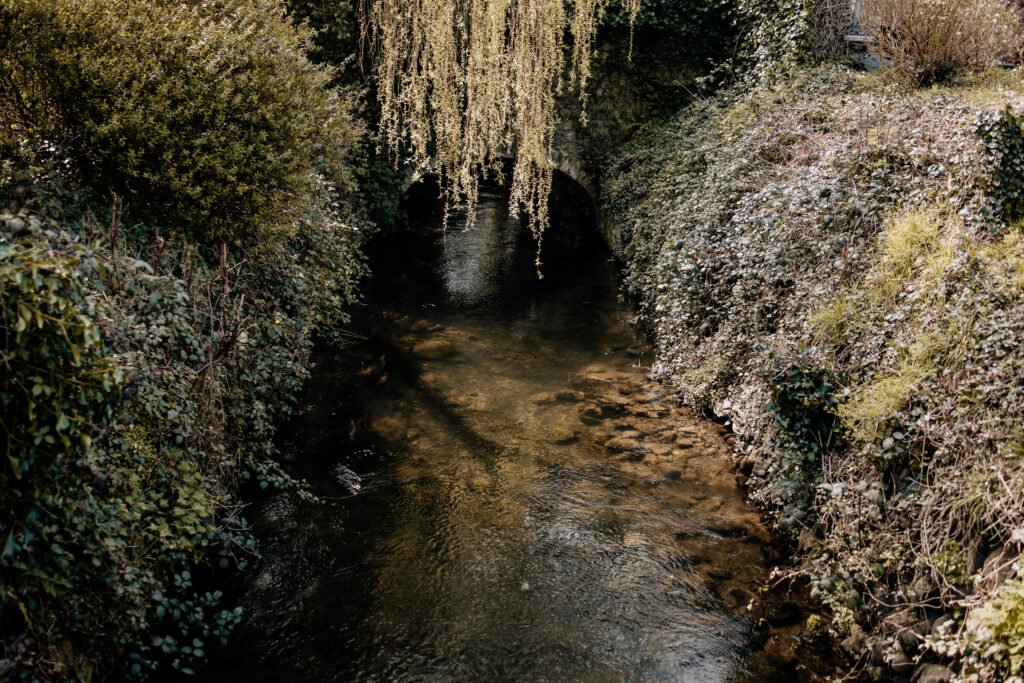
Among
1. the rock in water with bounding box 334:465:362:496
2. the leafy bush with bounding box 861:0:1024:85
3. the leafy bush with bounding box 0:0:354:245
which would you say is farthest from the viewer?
the leafy bush with bounding box 861:0:1024:85

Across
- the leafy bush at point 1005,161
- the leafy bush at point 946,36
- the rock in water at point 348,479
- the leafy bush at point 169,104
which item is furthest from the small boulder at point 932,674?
the leafy bush at point 946,36

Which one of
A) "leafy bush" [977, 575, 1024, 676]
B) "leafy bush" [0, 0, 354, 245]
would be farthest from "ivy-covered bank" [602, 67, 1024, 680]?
"leafy bush" [0, 0, 354, 245]

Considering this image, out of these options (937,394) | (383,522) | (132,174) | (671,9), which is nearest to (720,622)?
(937,394)

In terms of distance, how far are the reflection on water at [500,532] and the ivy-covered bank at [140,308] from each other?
0.47 meters

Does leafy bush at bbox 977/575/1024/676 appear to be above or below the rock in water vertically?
above

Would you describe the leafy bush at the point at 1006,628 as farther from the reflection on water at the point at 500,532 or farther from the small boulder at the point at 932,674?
the reflection on water at the point at 500,532

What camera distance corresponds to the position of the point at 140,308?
3701 mm

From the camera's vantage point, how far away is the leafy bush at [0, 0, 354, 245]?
4.18m

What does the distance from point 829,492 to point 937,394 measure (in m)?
0.92

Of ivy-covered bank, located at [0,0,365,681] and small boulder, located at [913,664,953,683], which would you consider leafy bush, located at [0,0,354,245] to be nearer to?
ivy-covered bank, located at [0,0,365,681]

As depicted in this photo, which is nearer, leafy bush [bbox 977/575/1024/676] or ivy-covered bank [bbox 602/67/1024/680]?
leafy bush [bbox 977/575/1024/676]

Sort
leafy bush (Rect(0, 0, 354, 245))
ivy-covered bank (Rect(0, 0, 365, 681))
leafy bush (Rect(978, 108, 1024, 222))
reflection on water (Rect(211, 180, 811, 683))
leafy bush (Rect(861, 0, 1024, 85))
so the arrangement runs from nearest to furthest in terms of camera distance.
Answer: ivy-covered bank (Rect(0, 0, 365, 681)), reflection on water (Rect(211, 180, 811, 683)), leafy bush (Rect(0, 0, 354, 245)), leafy bush (Rect(978, 108, 1024, 222)), leafy bush (Rect(861, 0, 1024, 85))

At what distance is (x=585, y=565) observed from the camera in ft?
15.0

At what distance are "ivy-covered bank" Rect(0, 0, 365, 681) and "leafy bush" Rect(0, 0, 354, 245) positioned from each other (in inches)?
0.6
